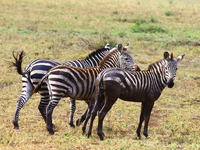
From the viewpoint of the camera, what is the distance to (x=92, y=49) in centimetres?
1778

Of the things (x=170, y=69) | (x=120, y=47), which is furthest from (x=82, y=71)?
(x=170, y=69)

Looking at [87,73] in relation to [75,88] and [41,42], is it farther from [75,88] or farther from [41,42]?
[41,42]

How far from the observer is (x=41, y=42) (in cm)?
1797

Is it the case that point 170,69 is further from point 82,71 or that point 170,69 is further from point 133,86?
point 82,71

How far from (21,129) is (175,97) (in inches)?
206

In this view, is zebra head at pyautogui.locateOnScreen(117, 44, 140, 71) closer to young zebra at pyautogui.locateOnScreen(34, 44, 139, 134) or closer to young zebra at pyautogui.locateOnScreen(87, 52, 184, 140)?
young zebra at pyautogui.locateOnScreen(87, 52, 184, 140)

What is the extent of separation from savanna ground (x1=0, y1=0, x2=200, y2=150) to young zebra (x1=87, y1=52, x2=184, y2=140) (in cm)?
53

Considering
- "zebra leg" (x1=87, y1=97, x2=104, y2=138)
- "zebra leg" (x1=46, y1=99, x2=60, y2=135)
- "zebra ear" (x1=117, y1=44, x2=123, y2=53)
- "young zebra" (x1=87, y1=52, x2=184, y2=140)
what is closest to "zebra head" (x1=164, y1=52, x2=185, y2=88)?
"young zebra" (x1=87, y1=52, x2=184, y2=140)

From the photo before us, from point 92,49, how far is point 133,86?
10.2 m

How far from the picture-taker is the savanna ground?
7.58m

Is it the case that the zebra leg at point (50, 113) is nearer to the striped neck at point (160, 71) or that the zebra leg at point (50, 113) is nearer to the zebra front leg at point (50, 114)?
the zebra front leg at point (50, 114)

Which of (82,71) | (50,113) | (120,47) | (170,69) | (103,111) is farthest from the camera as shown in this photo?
(120,47)

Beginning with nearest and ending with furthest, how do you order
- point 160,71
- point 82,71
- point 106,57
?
point 82,71
point 160,71
point 106,57

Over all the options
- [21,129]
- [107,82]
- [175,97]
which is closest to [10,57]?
[175,97]
